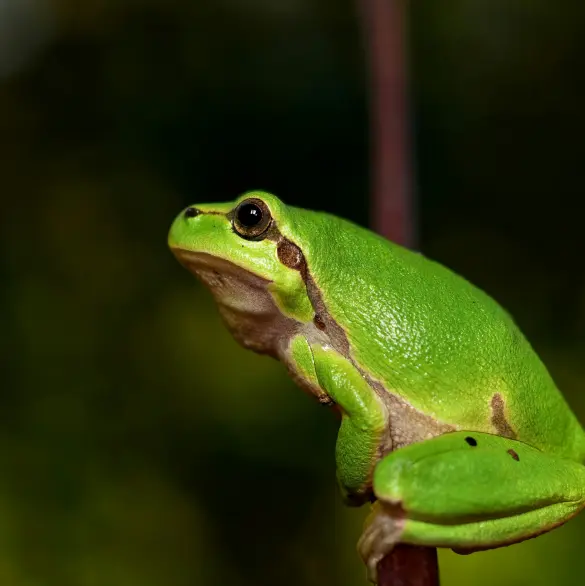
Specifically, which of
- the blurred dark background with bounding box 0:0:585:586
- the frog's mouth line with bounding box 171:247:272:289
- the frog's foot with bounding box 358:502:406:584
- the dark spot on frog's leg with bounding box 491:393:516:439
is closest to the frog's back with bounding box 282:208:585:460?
the dark spot on frog's leg with bounding box 491:393:516:439

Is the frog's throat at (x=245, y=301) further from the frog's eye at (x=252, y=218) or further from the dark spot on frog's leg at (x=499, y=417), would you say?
the dark spot on frog's leg at (x=499, y=417)

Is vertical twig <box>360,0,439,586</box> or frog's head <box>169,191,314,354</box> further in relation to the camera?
vertical twig <box>360,0,439,586</box>

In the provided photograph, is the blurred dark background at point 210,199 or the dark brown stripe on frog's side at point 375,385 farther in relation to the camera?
the blurred dark background at point 210,199

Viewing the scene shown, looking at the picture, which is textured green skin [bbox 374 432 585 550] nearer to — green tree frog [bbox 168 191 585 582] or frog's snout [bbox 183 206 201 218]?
green tree frog [bbox 168 191 585 582]

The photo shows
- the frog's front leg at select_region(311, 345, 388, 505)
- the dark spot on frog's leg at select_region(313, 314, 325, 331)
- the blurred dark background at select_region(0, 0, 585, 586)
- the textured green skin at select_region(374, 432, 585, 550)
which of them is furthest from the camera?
the blurred dark background at select_region(0, 0, 585, 586)

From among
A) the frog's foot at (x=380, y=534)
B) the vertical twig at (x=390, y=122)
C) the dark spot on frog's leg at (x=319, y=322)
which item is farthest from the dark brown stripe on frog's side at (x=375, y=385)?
the vertical twig at (x=390, y=122)

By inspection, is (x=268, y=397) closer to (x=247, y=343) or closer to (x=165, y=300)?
(x=165, y=300)

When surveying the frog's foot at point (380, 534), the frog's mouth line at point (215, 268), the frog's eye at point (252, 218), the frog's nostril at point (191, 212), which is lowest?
the frog's foot at point (380, 534)

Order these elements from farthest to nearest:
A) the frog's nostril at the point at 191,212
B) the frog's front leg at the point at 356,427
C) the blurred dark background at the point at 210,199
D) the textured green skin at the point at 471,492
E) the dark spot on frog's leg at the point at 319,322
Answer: the blurred dark background at the point at 210,199, the frog's nostril at the point at 191,212, the dark spot on frog's leg at the point at 319,322, the frog's front leg at the point at 356,427, the textured green skin at the point at 471,492
